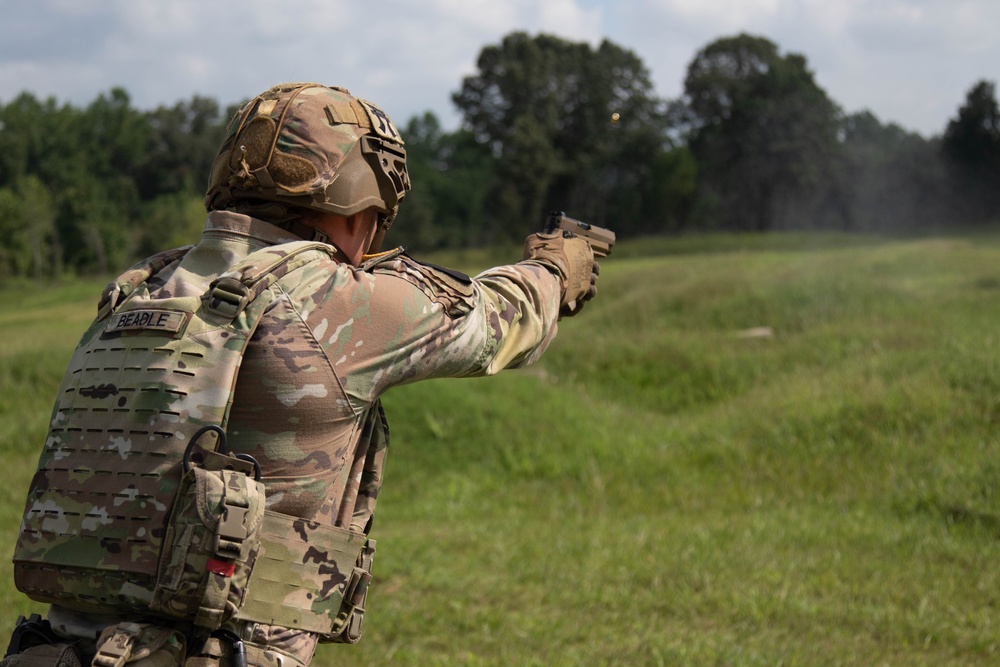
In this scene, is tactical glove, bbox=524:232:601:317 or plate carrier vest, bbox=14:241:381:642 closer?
plate carrier vest, bbox=14:241:381:642

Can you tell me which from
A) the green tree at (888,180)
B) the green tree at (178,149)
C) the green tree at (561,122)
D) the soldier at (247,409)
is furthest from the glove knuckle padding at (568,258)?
the green tree at (178,149)

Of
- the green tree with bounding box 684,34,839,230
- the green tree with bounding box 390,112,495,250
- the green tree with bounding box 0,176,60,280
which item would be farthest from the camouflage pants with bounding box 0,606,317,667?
the green tree with bounding box 684,34,839,230

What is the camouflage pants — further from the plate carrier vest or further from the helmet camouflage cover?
the helmet camouflage cover

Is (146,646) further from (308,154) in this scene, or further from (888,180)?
(888,180)

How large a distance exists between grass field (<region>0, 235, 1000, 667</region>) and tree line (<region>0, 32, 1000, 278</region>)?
1134 centimetres

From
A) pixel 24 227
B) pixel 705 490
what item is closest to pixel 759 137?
pixel 24 227

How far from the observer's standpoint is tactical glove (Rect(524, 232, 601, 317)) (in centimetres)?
253

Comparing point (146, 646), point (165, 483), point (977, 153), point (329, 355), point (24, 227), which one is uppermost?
point (977, 153)

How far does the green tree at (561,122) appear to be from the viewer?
74.9ft

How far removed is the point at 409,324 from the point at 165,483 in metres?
0.52

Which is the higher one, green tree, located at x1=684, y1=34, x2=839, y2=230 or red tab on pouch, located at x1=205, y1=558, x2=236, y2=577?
green tree, located at x1=684, y1=34, x2=839, y2=230

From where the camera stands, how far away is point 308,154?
203 centimetres

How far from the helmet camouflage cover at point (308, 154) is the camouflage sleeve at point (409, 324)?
169mm

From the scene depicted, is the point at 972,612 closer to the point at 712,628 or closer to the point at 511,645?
the point at 712,628
